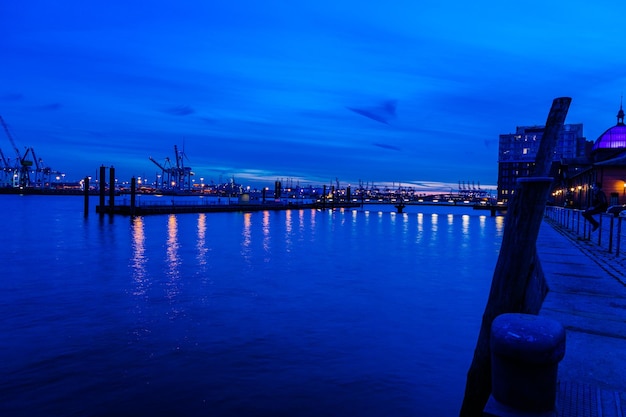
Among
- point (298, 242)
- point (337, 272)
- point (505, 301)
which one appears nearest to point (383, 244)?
point (298, 242)

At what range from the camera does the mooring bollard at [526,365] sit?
11.9ft

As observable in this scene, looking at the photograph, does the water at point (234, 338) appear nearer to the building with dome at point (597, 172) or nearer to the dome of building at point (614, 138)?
the building with dome at point (597, 172)

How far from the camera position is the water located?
8.77 meters

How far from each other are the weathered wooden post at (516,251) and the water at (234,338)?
3.07 metres

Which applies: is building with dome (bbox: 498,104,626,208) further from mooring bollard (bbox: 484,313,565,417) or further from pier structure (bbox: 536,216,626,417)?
mooring bollard (bbox: 484,313,565,417)

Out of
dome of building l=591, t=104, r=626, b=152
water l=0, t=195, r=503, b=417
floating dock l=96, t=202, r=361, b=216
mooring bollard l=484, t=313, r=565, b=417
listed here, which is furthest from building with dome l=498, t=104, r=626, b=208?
floating dock l=96, t=202, r=361, b=216

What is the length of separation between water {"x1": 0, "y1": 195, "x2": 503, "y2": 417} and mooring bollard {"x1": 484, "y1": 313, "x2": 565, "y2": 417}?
5.10 meters

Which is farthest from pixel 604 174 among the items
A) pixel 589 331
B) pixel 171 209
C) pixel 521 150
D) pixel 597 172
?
pixel 521 150

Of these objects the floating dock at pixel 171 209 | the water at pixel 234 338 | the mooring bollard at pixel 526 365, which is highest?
the mooring bollard at pixel 526 365

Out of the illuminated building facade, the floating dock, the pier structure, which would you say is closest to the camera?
the pier structure

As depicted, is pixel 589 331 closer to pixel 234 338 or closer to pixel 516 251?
pixel 516 251

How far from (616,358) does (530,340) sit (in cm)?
217

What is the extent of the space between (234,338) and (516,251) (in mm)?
8744

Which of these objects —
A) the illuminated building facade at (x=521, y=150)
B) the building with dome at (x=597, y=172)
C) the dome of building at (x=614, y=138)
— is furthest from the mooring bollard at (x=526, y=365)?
the illuminated building facade at (x=521, y=150)
